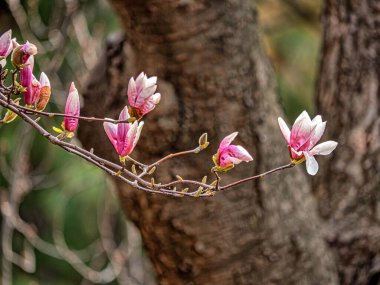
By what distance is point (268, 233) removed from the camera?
4.33ft

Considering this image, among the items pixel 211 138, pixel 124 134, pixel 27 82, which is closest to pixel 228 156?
pixel 124 134

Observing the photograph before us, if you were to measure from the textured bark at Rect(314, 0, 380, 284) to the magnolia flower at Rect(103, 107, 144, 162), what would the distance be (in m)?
0.82

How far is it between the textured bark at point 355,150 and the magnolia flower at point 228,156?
0.77 m

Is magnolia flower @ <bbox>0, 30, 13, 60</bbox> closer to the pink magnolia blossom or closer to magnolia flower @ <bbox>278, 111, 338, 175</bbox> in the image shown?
the pink magnolia blossom

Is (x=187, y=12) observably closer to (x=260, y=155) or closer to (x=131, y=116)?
(x=260, y=155)

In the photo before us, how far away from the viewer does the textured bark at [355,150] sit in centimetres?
155

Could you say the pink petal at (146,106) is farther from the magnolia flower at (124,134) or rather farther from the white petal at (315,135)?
the white petal at (315,135)

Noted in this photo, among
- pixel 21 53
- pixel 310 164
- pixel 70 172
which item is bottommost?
pixel 310 164

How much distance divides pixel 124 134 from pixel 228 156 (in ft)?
0.38

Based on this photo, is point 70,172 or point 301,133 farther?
point 70,172

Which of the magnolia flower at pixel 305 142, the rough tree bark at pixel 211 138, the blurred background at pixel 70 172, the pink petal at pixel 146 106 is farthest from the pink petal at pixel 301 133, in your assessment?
the blurred background at pixel 70 172

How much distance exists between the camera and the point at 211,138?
4.17 feet

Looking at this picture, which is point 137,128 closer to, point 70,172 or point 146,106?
point 146,106

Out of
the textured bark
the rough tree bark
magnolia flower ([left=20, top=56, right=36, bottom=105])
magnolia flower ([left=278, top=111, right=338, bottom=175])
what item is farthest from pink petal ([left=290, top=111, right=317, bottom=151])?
the textured bark
